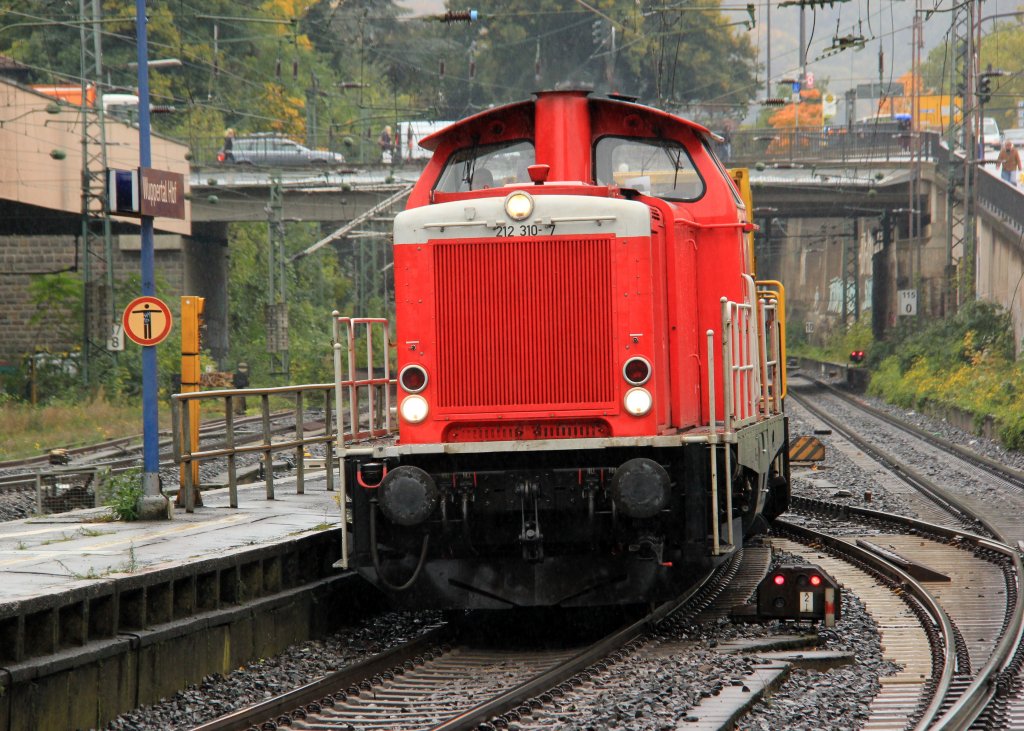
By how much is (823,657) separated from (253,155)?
146 feet

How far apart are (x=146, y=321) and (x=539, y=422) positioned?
4.97 metres

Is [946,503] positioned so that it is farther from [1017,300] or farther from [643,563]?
[1017,300]

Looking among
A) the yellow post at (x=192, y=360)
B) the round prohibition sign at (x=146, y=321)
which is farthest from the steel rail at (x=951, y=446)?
the round prohibition sign at (x=146, y=321)

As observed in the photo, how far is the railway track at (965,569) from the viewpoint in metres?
7.45

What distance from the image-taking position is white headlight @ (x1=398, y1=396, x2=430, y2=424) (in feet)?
29.3

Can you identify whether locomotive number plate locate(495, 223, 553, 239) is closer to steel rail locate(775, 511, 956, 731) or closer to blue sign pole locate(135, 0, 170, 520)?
steel rail locate(775, 511, 956, 731)

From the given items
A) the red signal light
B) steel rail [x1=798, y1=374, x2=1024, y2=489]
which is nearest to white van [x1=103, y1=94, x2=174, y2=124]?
steel rail [x1=798, y1=374, x2=1024, y2=489]

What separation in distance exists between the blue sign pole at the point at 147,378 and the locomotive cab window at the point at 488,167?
3749 mm

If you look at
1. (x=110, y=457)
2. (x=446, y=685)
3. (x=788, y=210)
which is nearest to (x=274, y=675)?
(x=446, y=685)

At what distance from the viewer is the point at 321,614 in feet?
33.5

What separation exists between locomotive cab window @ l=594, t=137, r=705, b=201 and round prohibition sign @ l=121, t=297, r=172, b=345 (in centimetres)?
466

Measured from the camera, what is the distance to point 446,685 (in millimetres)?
8266

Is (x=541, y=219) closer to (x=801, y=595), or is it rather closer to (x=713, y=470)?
(x=713, y=470)

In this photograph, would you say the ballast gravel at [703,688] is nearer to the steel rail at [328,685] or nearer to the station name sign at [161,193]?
the steel rail at [328,685]
